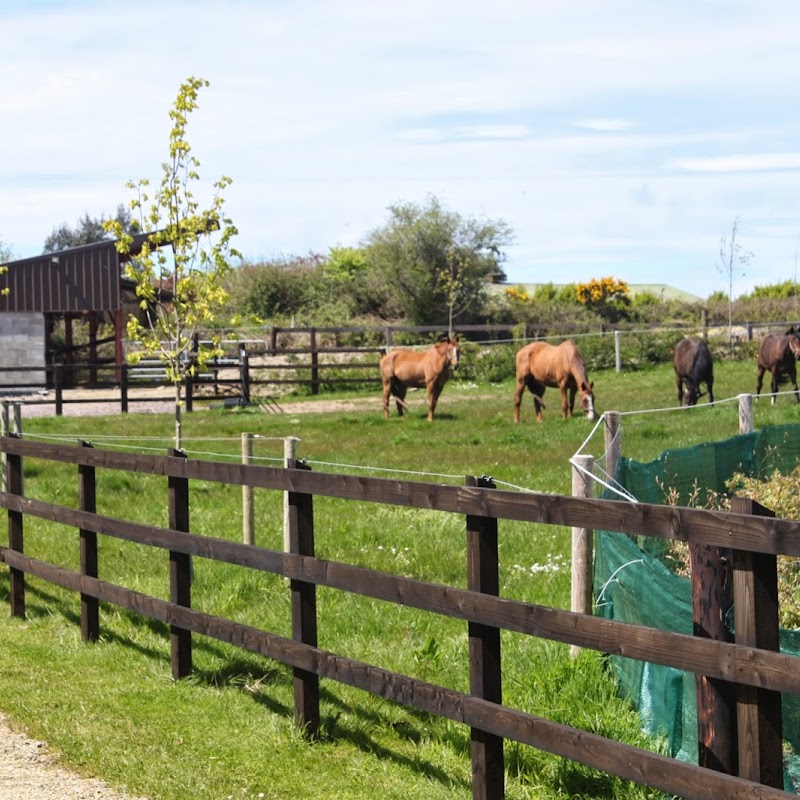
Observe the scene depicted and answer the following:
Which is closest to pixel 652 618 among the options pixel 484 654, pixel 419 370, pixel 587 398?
pixel 484 654

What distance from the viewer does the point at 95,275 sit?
40.8 meters

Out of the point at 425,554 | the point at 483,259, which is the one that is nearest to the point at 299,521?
the point at 425,554

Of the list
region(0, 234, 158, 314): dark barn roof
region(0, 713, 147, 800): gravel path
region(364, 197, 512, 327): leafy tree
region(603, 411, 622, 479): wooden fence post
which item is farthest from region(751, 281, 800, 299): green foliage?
region(0, 713, 147, 800): gravel path

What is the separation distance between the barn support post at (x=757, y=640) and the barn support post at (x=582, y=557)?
264 cm

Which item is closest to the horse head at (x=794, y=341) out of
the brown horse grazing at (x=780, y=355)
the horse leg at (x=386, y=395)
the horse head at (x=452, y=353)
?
the brown horse grazing at (x=780, y=355)

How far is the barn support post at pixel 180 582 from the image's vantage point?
6.95m

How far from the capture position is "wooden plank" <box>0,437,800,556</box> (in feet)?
11.9

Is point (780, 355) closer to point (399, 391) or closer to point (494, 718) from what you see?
point (399, 391)

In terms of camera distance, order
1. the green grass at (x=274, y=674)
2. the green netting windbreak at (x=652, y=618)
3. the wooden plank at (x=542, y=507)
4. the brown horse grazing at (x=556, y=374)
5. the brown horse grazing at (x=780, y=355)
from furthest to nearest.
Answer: the brown horse grazing at (x=780, y=355) → the brown horse grazing at (x=556, y=374) → the green grass at (x=274, y=674) → the green netting windbreak at (x=652, y=618) → the wooden plank at (x=542, y=507)

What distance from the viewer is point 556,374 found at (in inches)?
931

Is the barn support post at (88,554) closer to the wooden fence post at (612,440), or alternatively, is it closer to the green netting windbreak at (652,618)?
the green netting windbreak at (652,618)

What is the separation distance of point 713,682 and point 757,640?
378 millimetres

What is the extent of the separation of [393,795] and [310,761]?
0.61 m

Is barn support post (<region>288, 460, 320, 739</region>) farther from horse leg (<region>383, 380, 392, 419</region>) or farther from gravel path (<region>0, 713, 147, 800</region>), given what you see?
horse leg (<region>383, 380, 392, 419</region>)
